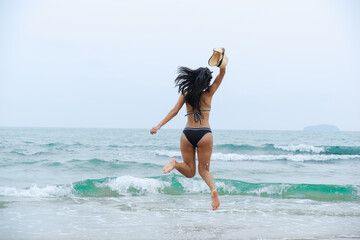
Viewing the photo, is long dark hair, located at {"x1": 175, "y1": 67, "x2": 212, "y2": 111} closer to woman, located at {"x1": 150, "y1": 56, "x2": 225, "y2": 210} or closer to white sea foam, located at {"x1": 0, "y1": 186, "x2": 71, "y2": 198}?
woman, located at {"x1": 150, "y1": 56, "x2": 225, "y2": 210}

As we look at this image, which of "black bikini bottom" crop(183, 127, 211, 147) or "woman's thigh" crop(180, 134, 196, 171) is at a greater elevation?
"black bikini bottom" crop(183, 127, 211, 147)

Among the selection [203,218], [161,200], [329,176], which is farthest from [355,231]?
[329,176]

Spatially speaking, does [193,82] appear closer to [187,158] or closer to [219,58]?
[219,58]

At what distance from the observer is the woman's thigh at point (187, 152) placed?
5770 mm

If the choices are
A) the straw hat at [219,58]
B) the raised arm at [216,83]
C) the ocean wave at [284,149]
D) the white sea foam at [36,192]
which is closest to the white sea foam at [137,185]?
the white sea foam at [36,192]

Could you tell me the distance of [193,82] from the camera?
565 centimetres

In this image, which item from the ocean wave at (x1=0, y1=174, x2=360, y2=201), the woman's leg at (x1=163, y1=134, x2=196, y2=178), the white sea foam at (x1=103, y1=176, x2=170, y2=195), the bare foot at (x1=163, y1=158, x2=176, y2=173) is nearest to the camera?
the bare foot at (x1=163, y1=158, x2=176, y2=173)

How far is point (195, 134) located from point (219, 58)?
1135mm

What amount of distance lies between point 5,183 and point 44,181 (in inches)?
50.8

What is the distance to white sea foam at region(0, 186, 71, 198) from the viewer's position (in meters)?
11.5

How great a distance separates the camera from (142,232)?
7.23 m

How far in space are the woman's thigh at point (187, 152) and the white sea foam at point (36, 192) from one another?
7.10 m

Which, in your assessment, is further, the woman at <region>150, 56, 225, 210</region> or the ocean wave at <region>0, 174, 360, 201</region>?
the ocean wave at <region>0, 174, 360, 201</region>

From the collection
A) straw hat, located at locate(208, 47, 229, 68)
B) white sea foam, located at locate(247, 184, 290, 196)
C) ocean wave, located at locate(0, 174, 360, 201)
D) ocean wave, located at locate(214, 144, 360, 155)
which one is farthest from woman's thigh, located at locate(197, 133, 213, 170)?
ocean wave, located at locate(214, 144, 360, 155)
